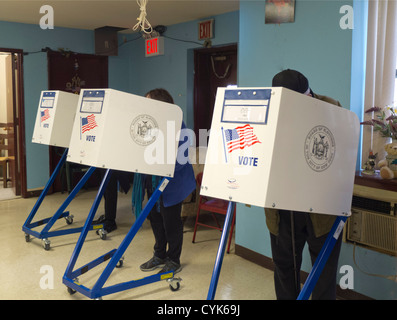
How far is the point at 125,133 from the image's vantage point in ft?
8.45

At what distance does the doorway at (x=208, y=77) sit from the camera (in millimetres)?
5203

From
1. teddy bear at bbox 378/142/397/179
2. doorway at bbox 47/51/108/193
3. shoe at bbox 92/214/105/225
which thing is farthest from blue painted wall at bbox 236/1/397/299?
doorway at bbox 47/51/108/193

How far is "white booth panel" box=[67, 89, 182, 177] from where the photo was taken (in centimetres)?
251

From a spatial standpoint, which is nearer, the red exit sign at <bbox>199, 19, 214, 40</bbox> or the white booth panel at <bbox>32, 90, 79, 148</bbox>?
the white booth panel at <bbox>32, 90, 79, 148</bbox>

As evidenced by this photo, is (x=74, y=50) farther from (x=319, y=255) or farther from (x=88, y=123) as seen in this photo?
(x=319, y=255)

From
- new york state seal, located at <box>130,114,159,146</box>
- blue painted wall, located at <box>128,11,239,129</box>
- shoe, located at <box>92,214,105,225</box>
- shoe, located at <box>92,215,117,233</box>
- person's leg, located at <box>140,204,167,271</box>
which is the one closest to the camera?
new york state seal, located at <box>130,114,159,146</box>

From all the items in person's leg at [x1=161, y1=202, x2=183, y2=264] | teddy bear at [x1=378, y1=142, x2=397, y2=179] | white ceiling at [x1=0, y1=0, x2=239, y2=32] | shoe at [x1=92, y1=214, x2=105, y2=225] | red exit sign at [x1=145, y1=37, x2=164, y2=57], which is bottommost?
shoe at [x1=92, y1=214, x2=105, y2=225]

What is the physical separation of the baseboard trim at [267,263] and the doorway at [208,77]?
7.35 feet

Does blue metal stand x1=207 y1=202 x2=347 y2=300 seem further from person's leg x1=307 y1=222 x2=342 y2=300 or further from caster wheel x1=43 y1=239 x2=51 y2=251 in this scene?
caster wheel x1=43 y1=239 x2=51 y2=251

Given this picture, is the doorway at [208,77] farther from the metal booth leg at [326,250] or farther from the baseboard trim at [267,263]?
the metal booth leg at [326,250]

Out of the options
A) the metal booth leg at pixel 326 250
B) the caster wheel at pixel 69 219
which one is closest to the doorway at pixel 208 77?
the caster wheel at pixel 69 219

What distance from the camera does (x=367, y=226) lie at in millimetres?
2592

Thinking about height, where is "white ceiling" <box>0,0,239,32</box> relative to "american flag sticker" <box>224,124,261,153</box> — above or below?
above
